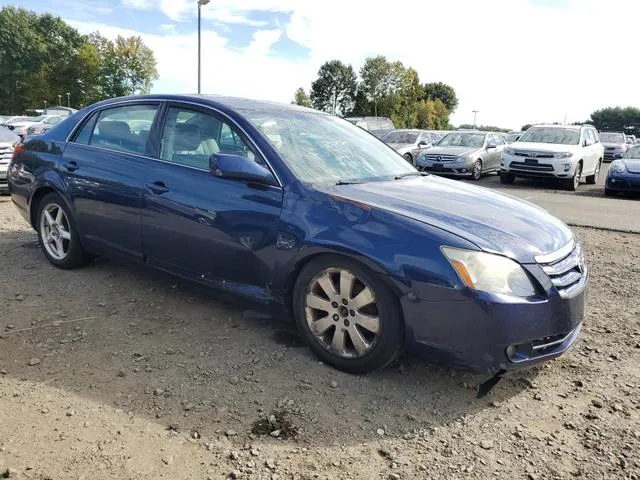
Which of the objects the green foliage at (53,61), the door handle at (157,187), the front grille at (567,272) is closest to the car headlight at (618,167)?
the front grille at (567,272)

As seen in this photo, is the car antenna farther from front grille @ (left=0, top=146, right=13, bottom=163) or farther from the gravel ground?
front grille @ (left=0, top=146, right=13, bottom=163)

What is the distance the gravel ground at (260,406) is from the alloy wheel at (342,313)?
0.20m

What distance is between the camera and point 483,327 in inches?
111

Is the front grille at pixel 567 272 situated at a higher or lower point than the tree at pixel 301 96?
lower

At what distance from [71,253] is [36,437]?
100 inches

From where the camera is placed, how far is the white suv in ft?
46.0

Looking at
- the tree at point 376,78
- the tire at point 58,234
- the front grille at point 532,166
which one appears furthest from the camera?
the tree at point 376,78

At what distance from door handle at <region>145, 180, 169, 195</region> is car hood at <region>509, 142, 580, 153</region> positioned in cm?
1252

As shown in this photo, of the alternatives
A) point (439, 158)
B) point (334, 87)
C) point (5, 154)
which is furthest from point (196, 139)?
point (334, 87)

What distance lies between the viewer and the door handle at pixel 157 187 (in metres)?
3.92

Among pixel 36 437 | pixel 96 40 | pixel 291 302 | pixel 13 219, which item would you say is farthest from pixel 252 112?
pixel 96 40

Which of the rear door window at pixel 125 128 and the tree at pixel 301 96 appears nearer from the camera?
the rear door window at pixel 125 128

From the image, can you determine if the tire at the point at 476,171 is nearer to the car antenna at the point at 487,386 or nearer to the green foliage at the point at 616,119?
the car antenna at the point at 487,386

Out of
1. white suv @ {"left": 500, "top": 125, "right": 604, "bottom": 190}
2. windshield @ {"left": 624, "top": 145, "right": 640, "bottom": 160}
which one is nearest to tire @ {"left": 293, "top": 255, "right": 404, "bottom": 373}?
white suv @ {"left": 500, "top": 125, "right": 604, "bottom": 190}
